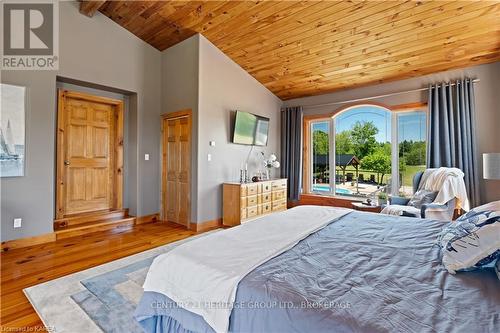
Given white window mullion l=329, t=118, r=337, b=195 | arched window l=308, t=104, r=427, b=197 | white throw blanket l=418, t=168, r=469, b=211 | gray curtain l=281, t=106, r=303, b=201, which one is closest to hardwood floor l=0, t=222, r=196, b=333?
gray curtain l=281, t=106, r=303, b=201

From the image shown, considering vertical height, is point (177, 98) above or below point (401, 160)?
above

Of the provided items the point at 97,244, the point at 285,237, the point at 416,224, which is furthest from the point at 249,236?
the point at 97,244

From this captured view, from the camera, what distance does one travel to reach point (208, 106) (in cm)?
439

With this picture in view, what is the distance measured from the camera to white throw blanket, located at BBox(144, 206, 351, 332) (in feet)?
3.54

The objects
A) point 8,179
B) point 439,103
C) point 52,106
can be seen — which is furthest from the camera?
point 439,103

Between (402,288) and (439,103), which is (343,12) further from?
(402,288)

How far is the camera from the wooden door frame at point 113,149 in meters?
3.95

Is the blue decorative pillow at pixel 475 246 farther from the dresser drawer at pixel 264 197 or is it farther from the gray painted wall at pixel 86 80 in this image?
the gray painted wall at pixel 86 80

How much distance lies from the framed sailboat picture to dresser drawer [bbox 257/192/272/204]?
3.57m

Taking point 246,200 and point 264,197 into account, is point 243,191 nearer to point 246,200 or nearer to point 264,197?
point 246,200

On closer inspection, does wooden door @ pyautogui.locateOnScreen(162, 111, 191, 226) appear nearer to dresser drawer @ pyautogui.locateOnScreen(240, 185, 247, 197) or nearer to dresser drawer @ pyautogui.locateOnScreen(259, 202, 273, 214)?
dresser drawer @ pyautogui.locateOnScreen(240, 185, 247, 197)

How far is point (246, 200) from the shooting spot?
4430 millimetres

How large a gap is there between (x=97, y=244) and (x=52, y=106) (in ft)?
6.87

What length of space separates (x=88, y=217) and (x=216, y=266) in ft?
12.9
